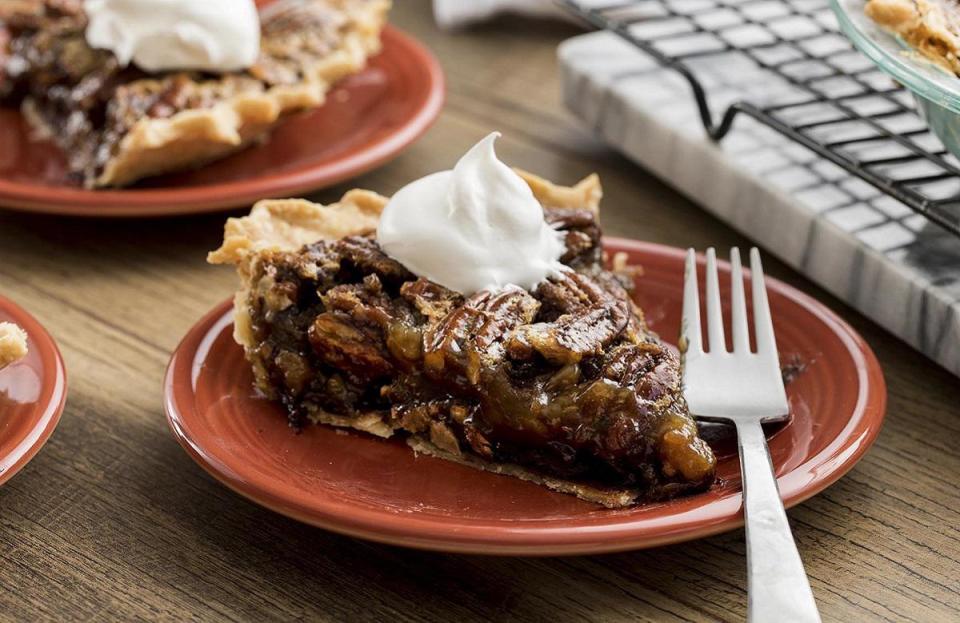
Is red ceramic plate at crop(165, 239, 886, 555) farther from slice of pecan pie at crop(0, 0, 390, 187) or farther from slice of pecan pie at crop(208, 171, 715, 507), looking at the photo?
slice of pecan pie at crop(0, 0, 390, 187)

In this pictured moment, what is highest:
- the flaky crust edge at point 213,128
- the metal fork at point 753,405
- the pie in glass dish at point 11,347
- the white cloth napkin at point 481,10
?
the metal fork at point 753,405

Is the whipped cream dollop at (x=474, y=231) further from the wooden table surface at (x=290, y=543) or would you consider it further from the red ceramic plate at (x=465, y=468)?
the wooden table surface at (x=290, y=543)

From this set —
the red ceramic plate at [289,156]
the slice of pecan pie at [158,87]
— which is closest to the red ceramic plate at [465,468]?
the red ceramic plate at [289,156]

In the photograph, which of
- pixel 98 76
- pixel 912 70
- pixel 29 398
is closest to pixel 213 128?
pixel 98 76

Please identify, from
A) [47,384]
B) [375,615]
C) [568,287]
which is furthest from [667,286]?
[47,384]

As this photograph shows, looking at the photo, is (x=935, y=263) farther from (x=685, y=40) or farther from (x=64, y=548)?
(x=64, y=548)

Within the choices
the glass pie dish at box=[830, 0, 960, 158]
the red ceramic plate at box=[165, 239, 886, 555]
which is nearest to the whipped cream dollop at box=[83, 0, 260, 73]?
the red ceramic plate at box=[165, 239, 886, 555]

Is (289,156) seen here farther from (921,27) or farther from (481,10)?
(921,27)
